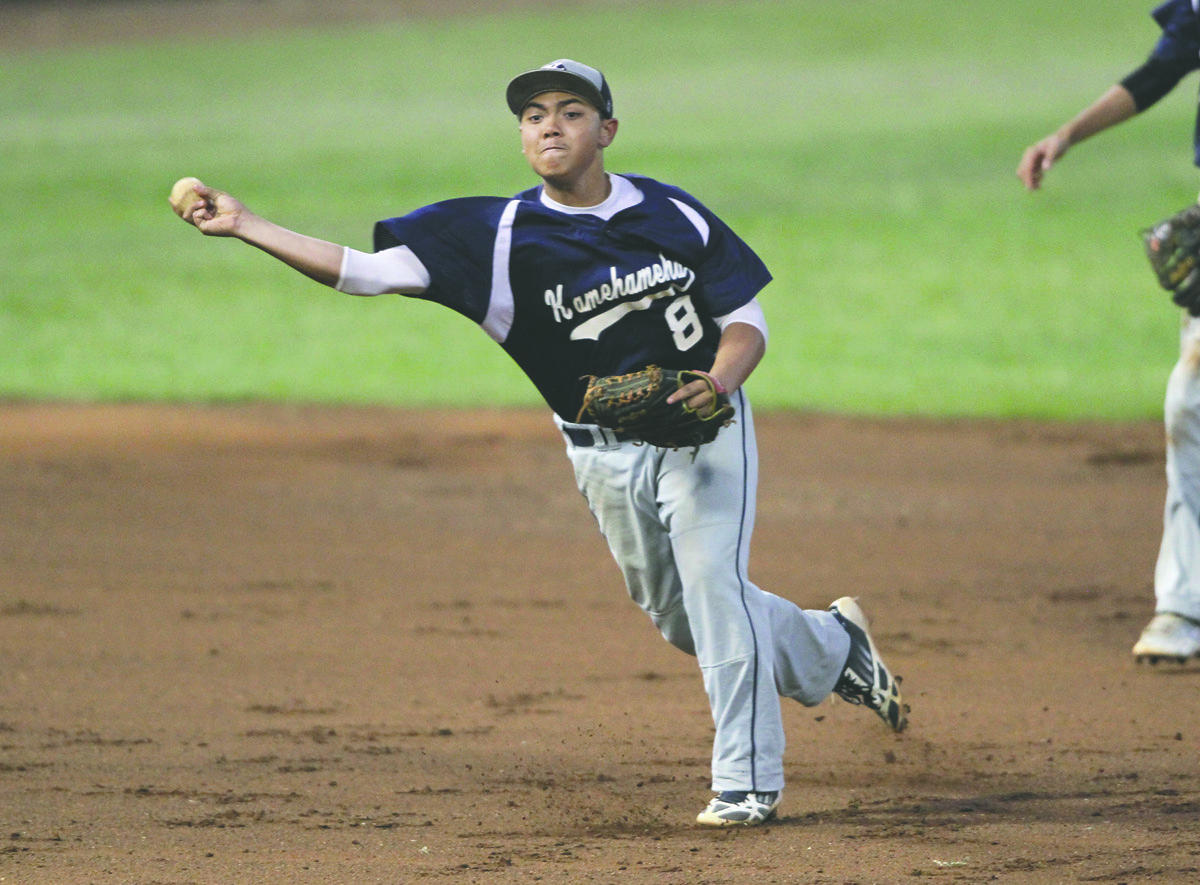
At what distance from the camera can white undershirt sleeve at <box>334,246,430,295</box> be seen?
11.6 ft

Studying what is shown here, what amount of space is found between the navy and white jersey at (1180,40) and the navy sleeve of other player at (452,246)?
9.12 feet

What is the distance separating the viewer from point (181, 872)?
334 cm

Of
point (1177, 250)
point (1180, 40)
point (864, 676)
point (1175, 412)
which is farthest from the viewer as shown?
point (1180, 40)

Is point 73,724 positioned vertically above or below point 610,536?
below

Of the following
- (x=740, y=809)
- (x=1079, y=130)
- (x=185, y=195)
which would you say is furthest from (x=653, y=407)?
(x=1079, y=130)

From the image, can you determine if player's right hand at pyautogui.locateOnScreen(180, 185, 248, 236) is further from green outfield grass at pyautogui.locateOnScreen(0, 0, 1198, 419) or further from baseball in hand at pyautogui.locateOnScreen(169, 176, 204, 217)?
green outfield grass at pyautogui.locateOnScreen(0, 0, 1198, 419)

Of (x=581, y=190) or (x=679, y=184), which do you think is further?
(x=679, y=184)

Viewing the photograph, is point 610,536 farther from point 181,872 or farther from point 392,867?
point 181,872

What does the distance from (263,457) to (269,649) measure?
11.6ft

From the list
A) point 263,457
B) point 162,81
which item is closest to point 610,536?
point 263,457

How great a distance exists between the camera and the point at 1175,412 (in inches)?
202

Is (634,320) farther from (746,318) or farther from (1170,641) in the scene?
(1170,641)

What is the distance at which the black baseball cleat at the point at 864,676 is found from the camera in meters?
4.25

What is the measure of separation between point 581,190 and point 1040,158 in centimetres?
227
